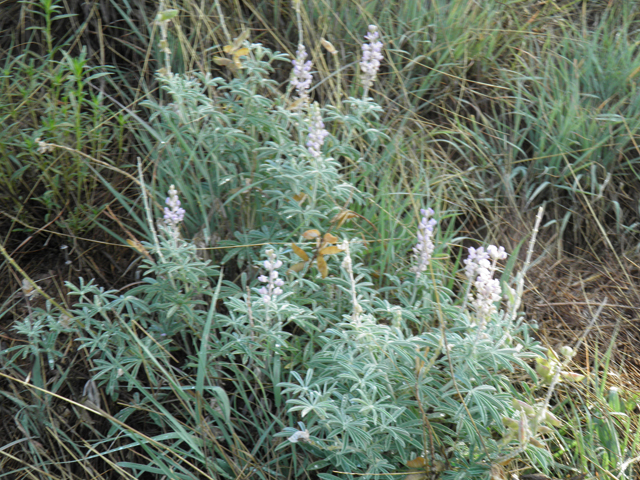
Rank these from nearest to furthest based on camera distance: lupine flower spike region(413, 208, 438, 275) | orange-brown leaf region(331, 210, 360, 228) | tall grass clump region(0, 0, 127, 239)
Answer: lupine flower spike region(413, 208, 438, 275)
orange-brown leaf region(331, 210, 360, 228)
tall grass clump region(0, 0, 127, 239)

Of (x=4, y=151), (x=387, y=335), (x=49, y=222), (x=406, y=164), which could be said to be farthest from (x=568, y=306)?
(x=4, y=151)

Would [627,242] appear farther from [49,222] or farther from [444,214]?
[49,222]

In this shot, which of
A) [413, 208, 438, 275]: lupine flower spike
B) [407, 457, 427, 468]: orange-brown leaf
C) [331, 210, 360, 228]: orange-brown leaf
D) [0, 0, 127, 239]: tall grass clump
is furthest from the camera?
[0, 0, 127, 239]: tall grass clump

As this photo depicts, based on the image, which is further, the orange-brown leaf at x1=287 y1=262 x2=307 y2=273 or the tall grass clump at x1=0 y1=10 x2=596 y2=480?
the orange-brown leaf at x1=287 y1=262 x2=307 y2=273

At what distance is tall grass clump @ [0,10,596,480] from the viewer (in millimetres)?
1738

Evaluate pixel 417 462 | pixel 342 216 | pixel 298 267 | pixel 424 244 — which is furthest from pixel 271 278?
pixel 417 462

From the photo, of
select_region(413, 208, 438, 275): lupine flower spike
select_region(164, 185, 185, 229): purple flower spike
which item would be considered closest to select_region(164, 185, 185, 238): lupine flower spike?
select_region(164, 185, 185, 229): purple flower spike

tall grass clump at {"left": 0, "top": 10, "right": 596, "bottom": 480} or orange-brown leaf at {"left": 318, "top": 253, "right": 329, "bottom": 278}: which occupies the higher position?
orange-brown leaf at {"left": 318, "top": 253, "right": 329, "bottom": 278}

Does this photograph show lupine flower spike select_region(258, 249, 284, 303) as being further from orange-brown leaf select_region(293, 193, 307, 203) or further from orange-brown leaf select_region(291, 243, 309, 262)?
orange-brown leaf select_region(293, 193, 307, 203)

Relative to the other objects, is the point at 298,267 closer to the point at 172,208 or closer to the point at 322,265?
the point at 322,265

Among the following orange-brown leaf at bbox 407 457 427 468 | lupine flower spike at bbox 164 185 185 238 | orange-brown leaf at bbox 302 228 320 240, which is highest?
lupine flower spike at bbox 164 185 185 238

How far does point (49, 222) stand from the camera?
2.47 metres

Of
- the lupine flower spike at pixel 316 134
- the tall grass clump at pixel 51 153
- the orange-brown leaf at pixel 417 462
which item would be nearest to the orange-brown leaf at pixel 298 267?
the lupine flower spike at pixel 316 134

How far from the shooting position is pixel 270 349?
1917 millimetres
